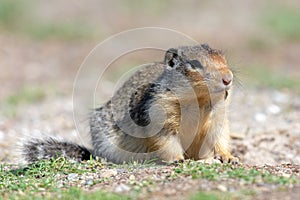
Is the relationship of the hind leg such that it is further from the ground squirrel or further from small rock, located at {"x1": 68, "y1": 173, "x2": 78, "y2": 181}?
small rock, located at {"x1": 68, "y1": 173, "x2": 78, "y2": 181}

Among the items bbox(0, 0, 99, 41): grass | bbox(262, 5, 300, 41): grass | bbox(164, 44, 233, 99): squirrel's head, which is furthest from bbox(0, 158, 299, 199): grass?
bbox(262, 5, 300, 41): grass

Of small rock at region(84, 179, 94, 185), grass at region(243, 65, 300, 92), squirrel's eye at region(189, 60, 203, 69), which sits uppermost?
grass at region(243, 65, 300, 92)

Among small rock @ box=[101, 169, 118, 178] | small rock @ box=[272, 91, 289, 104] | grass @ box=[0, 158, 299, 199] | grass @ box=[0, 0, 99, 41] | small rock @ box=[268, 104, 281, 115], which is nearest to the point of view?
grass @ box=[0, 158, 299, 199]

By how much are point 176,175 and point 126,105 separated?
1.86 meters

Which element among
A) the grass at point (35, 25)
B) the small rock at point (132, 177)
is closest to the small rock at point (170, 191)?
the small rock at point (132, 177)

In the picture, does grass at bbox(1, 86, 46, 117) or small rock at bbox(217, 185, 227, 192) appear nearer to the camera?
small rock at bbox(217, 185, 227, 192)

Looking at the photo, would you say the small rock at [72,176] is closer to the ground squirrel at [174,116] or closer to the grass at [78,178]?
the grass at [78,178]

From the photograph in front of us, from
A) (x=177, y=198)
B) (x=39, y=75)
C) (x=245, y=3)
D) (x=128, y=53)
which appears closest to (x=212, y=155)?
(x=177, y=198)

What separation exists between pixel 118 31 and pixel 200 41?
2.71 metres

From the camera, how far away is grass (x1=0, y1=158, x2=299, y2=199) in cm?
474

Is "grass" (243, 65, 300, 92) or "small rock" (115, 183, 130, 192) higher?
"grass" (243, 65, 300, 92)

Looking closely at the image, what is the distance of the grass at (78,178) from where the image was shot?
4738 mm

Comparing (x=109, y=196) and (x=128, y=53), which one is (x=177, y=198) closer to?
(x=109, y=196)

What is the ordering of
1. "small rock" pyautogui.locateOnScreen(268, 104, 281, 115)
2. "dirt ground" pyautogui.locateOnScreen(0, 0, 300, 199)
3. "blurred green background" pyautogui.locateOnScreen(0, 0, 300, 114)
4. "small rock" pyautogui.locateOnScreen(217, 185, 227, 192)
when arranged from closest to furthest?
1. "small rock" pyautogui.locateOnScreen(217, 185, 227, 192)
2. "dirt ground" pyautogui.locateOnScreen(0, 0, 300, 199)
3. "small rock" pyautogui.locateOnScreen(268, 104, 281, 115)
4. "blurred green background" pyautogui.locateOnScreen(0, 0, 300, 114)
